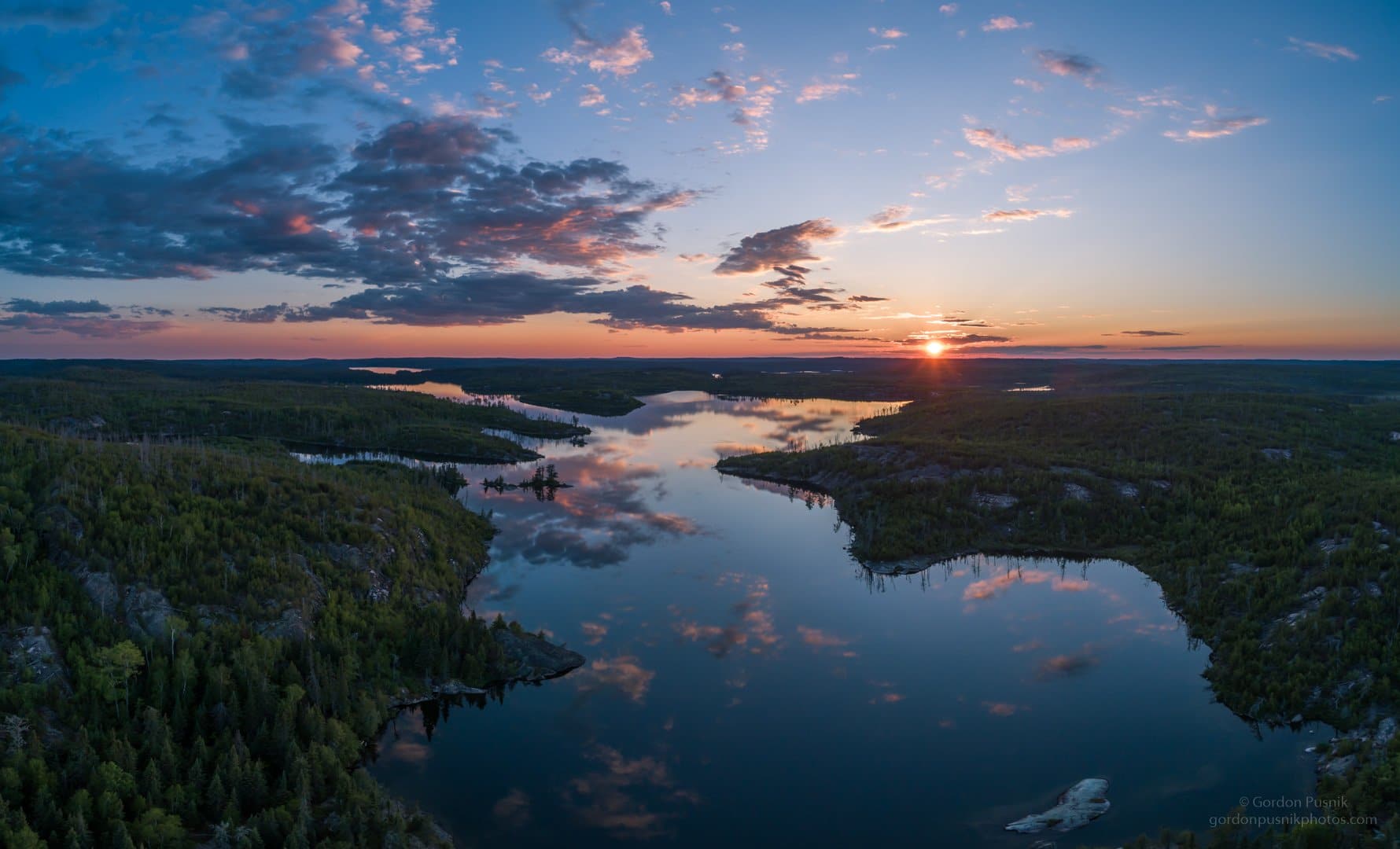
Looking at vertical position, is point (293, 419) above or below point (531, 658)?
above

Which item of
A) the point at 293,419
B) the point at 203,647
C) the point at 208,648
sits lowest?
the point at 208,648

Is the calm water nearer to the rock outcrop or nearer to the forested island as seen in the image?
the rock outcrop

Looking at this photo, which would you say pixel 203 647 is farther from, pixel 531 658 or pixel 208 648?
pixel 531 658

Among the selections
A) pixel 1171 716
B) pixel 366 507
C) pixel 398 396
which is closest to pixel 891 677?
pixel 1171 716

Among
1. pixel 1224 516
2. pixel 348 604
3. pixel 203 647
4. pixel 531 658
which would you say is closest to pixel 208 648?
pixel 203 647

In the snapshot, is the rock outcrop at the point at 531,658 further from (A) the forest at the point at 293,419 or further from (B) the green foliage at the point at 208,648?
(A) the forest at the point at 293,419

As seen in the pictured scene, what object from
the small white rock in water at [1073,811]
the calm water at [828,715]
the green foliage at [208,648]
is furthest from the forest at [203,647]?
the small white rock in water at [1073,811]

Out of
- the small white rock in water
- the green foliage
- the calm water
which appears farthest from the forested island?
the small white rock in water
